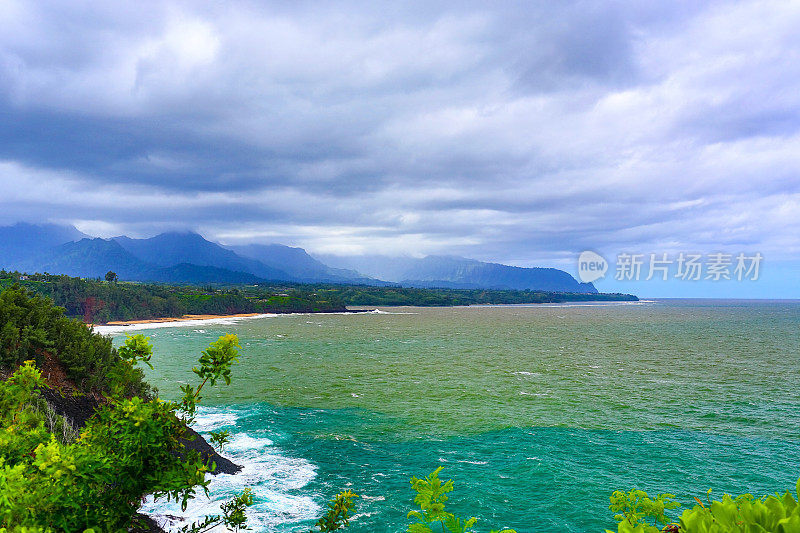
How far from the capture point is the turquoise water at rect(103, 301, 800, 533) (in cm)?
2480

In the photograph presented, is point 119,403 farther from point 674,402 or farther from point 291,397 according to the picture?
point 674,402

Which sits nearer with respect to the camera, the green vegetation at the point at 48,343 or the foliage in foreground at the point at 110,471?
the foliage in foreground at the point at 110,471

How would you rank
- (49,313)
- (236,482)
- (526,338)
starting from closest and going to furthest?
(236,482)
(49,313)
(526,338)

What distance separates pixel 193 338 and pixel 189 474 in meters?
113

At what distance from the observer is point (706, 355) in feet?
283

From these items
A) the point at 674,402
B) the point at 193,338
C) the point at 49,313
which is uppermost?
the point at 49,313

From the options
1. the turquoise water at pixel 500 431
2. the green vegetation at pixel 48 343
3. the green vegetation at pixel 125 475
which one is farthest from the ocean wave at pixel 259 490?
the green vegetation at pixel 125 475

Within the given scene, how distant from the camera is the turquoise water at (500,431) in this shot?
24797 millimetres

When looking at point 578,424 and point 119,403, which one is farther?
point 578,424

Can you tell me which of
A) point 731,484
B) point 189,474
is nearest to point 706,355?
point 731,484

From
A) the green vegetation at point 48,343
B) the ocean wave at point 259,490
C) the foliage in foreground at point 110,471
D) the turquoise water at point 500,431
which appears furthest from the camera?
the green vegetation at point 48,343

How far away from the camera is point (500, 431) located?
3728 centimetres

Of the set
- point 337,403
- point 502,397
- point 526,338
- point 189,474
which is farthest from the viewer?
point 526,338

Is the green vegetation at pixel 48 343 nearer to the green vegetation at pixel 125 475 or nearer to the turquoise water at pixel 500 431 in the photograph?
the turquoise water at pixel 500 431
